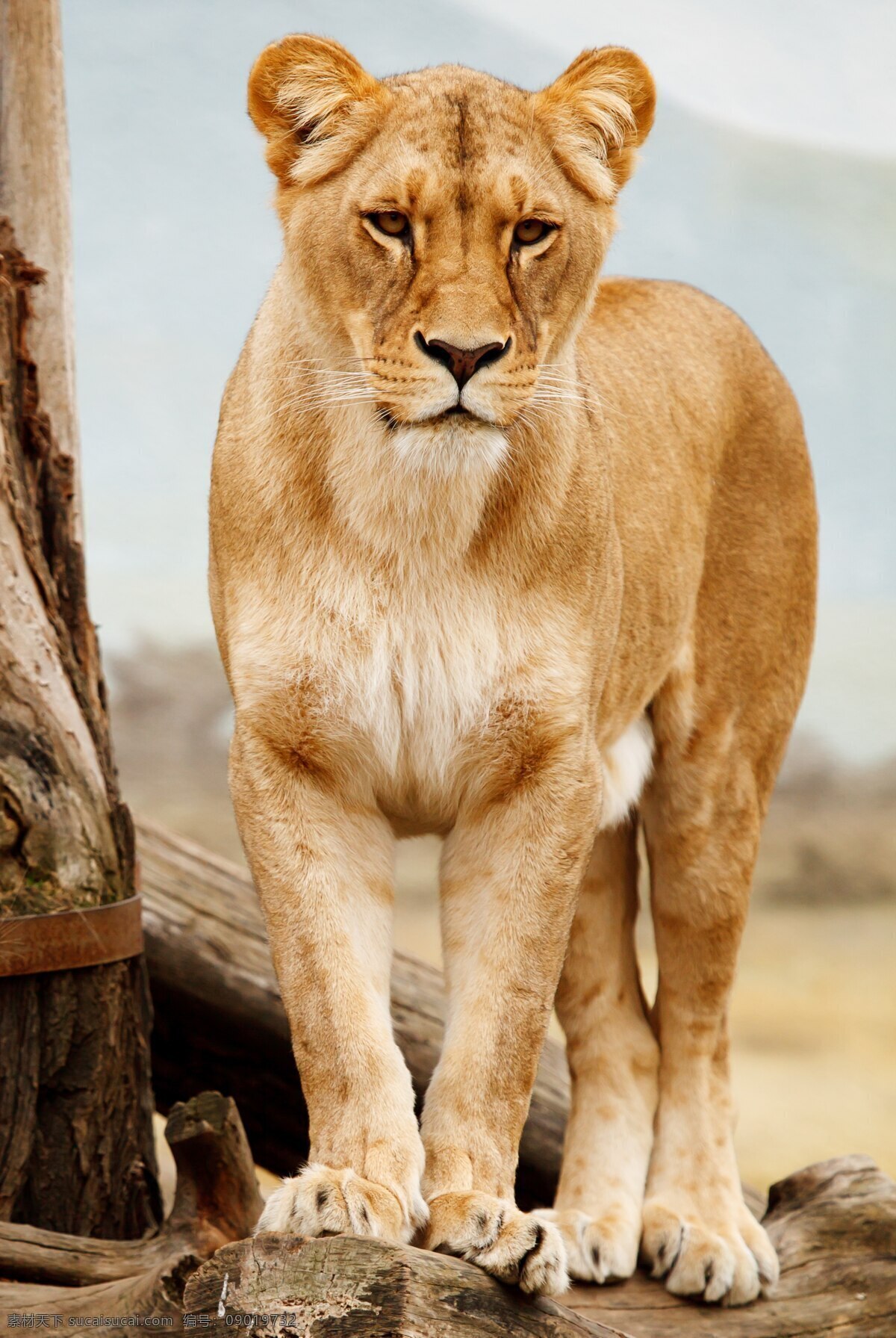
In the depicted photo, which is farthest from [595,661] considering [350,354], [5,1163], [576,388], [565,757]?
[5,1163]

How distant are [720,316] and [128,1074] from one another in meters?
2.36

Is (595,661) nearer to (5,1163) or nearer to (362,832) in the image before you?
(362,832)

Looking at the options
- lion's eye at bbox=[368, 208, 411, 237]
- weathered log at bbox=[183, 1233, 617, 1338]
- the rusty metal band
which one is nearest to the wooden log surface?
weathered log at bbox=[183, 1233, 617, 1338]

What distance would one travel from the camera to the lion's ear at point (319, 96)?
255 centimetres

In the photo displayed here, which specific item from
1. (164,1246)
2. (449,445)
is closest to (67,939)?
(164,1246)

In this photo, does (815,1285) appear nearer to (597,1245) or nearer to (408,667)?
(597,1245)

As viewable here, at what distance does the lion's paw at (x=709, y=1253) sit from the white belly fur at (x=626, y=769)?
89 centimetres

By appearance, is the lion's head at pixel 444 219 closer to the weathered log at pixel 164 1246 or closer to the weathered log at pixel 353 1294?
the weathered log at pixel 353 1294

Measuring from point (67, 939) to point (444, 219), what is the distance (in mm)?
1731

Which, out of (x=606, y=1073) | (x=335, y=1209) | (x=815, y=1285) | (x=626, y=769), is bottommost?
(x=815, y=1285)

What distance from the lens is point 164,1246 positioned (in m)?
3.02

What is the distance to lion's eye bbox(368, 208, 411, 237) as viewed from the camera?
7.96 ft

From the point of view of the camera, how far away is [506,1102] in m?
2.57

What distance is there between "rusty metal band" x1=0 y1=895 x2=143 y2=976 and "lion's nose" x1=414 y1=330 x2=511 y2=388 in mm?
1563
